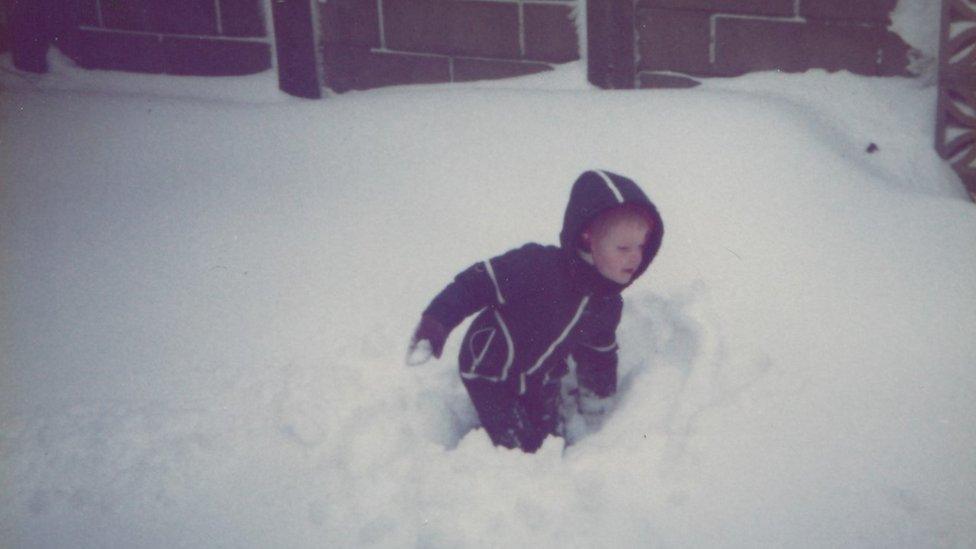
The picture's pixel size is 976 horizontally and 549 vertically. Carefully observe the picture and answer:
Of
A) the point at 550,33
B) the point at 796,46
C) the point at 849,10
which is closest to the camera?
the point at 849,10

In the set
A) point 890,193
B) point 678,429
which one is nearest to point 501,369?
point 678,429

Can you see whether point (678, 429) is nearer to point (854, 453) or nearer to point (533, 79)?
point (854, 453)

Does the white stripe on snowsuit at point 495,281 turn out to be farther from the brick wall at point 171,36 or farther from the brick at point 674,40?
the brick wall at point 171,36

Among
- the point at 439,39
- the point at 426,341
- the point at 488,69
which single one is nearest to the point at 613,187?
the point at 426,341

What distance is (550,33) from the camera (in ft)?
11.5

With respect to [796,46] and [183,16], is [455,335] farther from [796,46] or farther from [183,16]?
[183,16]

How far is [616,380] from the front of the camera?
2094mm

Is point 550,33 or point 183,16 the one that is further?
point 183,16

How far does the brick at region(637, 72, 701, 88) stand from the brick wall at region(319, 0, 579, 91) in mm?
322

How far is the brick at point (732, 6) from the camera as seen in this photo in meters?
3.08

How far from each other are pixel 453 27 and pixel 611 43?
78cm

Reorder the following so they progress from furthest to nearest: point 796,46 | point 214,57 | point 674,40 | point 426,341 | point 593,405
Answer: point 214,57 < point 674,40 < point 796,46 < point 593,405 < point 426,341

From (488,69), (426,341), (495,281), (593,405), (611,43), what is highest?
(611,43)

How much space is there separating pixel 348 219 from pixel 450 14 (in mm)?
1520
